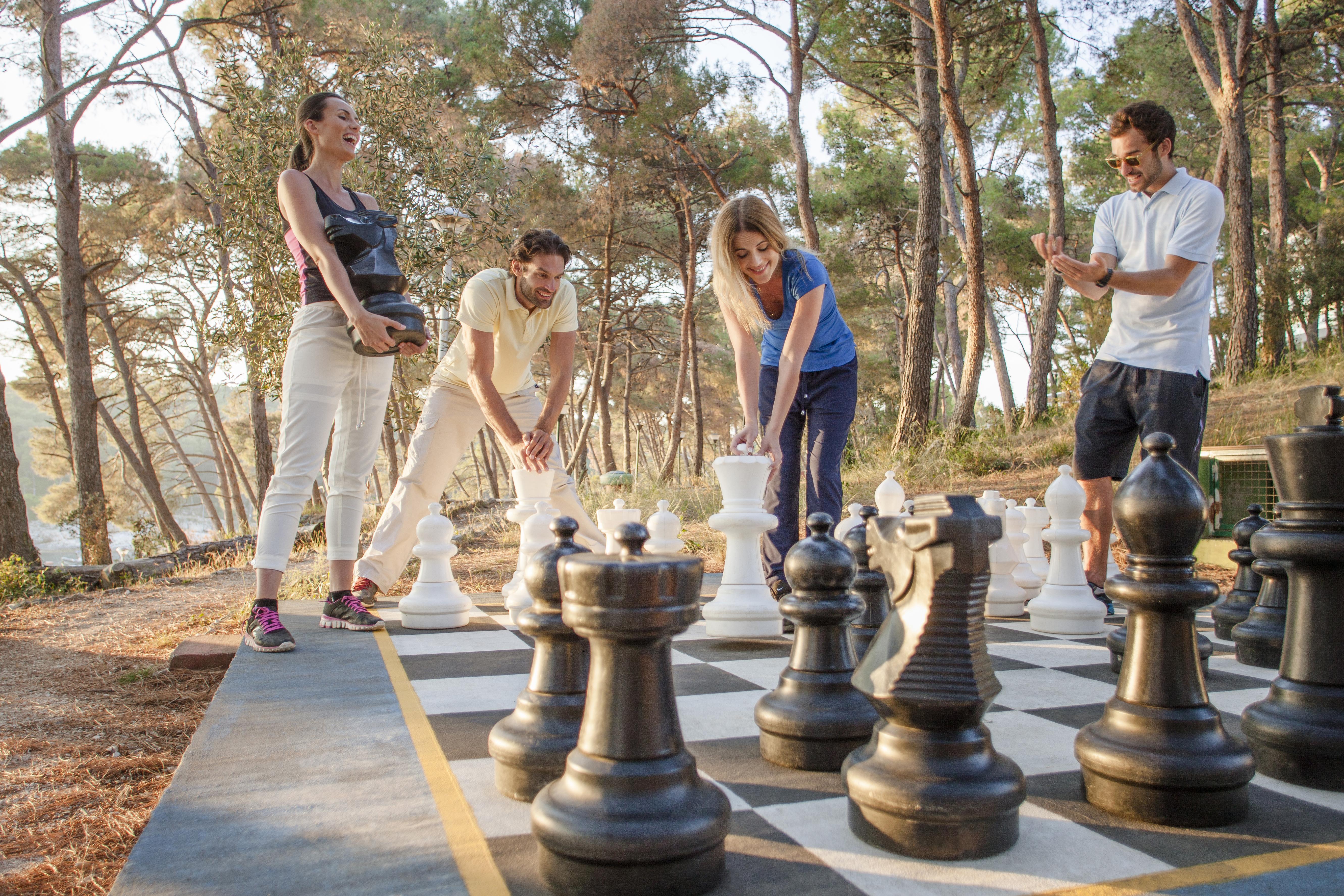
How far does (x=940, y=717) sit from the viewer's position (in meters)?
1.04

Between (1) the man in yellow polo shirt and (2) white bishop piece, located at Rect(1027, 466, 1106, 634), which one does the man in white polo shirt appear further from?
(1) the man in yellow polo shirt

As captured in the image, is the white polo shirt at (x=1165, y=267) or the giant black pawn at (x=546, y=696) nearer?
the giant black pawn at (x=546, y=696)

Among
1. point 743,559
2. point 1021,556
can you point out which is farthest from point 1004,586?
point 743,559

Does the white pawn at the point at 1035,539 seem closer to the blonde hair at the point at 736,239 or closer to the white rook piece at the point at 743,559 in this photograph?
the white rook piece at the point at 743,559

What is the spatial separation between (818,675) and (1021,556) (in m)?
2.00

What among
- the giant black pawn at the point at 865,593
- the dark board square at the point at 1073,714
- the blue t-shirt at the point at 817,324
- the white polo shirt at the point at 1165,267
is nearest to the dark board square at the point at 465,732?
the giant black pawn at the point at 865,593

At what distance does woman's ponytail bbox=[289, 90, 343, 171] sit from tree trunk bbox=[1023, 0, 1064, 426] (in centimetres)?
724

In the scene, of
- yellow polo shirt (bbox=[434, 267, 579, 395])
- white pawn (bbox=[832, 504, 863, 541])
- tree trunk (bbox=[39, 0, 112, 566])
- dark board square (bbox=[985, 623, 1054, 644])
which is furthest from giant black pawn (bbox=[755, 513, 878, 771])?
tree trunk (bbox=[39, 0, 112, 566])

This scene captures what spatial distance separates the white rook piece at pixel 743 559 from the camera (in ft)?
8.31

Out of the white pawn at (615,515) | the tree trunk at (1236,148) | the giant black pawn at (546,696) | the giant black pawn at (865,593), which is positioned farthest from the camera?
the tree trunk at (1236,148)

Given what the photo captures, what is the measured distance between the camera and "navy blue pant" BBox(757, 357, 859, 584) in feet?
9.71

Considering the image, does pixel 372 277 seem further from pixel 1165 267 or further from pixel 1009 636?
pixel 1165 267

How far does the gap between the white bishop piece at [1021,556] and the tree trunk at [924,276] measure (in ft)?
18.5

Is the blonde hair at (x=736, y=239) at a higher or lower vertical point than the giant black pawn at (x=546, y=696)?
higher
